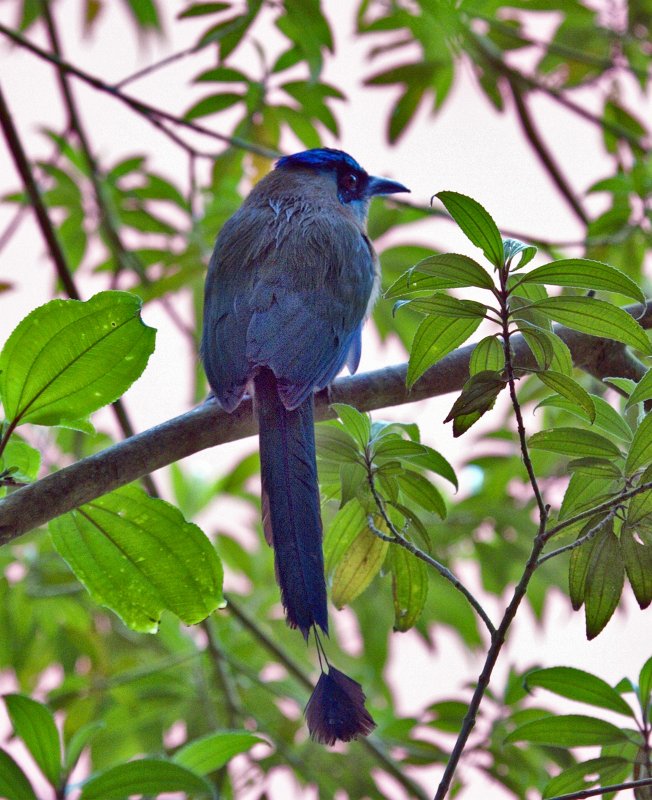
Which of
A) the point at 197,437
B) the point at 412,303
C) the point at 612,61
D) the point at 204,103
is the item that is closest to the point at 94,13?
the point at 204,103

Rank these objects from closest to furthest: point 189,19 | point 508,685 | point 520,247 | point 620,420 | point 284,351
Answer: point 520,247
point 620,420
point 284,351
point 508,685
point 189,19

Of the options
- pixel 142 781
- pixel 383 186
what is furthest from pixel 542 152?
pixel 142 781

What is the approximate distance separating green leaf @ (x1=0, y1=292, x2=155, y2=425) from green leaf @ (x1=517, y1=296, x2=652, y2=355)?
60cm

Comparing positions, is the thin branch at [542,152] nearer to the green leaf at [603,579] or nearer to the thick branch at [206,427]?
the thick branch at [206,427]

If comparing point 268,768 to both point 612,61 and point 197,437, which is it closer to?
point 197,437

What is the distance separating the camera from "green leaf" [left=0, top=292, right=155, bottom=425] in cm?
156

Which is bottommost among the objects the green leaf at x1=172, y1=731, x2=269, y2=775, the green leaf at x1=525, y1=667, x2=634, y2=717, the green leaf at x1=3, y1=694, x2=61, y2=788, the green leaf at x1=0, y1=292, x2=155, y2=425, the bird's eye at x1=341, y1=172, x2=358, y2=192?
the green leaf at x1=525, y1=667, x2=634, y2=717

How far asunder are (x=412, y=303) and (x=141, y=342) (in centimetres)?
44

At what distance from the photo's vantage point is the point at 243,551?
3541 millimetres

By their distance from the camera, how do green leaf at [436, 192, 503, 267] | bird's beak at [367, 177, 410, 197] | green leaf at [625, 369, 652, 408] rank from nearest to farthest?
1. green leaf at [436, 192, 503, 267]
2. green leaf at [625, 369, 652, 408]
3. bird's beak at [367, 177, 410, 197]

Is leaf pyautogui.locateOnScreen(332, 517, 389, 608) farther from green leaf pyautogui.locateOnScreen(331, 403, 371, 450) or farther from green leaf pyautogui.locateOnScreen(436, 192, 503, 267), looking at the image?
green leaf pyautogui.locateOnScreen(436, 192, 503, 267)

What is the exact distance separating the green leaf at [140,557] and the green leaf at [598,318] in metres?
0.69

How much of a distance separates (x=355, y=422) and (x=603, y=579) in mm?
433

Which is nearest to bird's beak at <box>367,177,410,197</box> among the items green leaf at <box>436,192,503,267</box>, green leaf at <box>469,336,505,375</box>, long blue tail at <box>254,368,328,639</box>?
long blue tail at <box>254,368,328,639</box>
